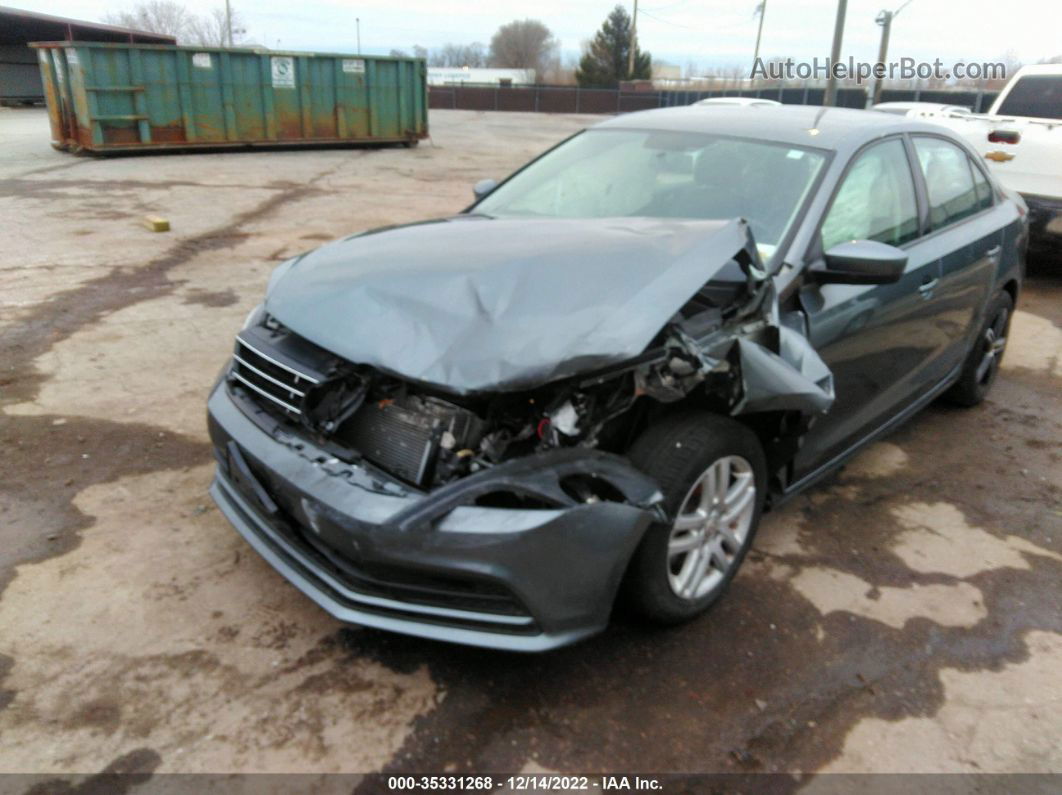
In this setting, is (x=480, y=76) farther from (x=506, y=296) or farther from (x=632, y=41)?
(x=506, y=296)

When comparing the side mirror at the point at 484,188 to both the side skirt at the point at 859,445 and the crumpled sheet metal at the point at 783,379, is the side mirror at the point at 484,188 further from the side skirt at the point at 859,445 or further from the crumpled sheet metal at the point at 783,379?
the side skirt at the point at 859,445

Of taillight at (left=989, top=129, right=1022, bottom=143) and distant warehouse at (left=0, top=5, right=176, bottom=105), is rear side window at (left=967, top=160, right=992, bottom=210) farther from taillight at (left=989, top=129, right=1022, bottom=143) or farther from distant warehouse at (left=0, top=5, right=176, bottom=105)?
distant warehouse at (left=0, top=5, right=176, bottom=105)

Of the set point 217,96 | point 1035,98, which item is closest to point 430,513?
point 1035,98

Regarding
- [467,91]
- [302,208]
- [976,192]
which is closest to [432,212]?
[302,208]

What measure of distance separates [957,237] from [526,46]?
304ft

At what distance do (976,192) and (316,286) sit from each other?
3621 mm

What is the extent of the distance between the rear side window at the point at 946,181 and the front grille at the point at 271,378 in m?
3.05

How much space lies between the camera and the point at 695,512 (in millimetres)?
2682

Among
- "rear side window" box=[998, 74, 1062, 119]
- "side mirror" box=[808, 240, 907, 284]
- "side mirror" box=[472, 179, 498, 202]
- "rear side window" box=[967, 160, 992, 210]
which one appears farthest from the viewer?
"rear side window" box=[998, 74, 1062, 119]

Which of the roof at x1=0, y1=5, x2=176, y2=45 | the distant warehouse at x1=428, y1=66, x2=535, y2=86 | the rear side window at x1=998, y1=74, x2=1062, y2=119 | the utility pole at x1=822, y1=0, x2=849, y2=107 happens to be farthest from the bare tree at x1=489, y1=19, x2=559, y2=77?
the rear side window at x1=998, y1=74, x2=1062, y2=119

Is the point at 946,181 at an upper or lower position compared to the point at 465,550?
upper

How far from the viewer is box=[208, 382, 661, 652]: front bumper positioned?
222 centimetres

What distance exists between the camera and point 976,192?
14.7 feet

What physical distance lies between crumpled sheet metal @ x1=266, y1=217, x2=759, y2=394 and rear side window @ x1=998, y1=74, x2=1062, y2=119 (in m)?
8.07
